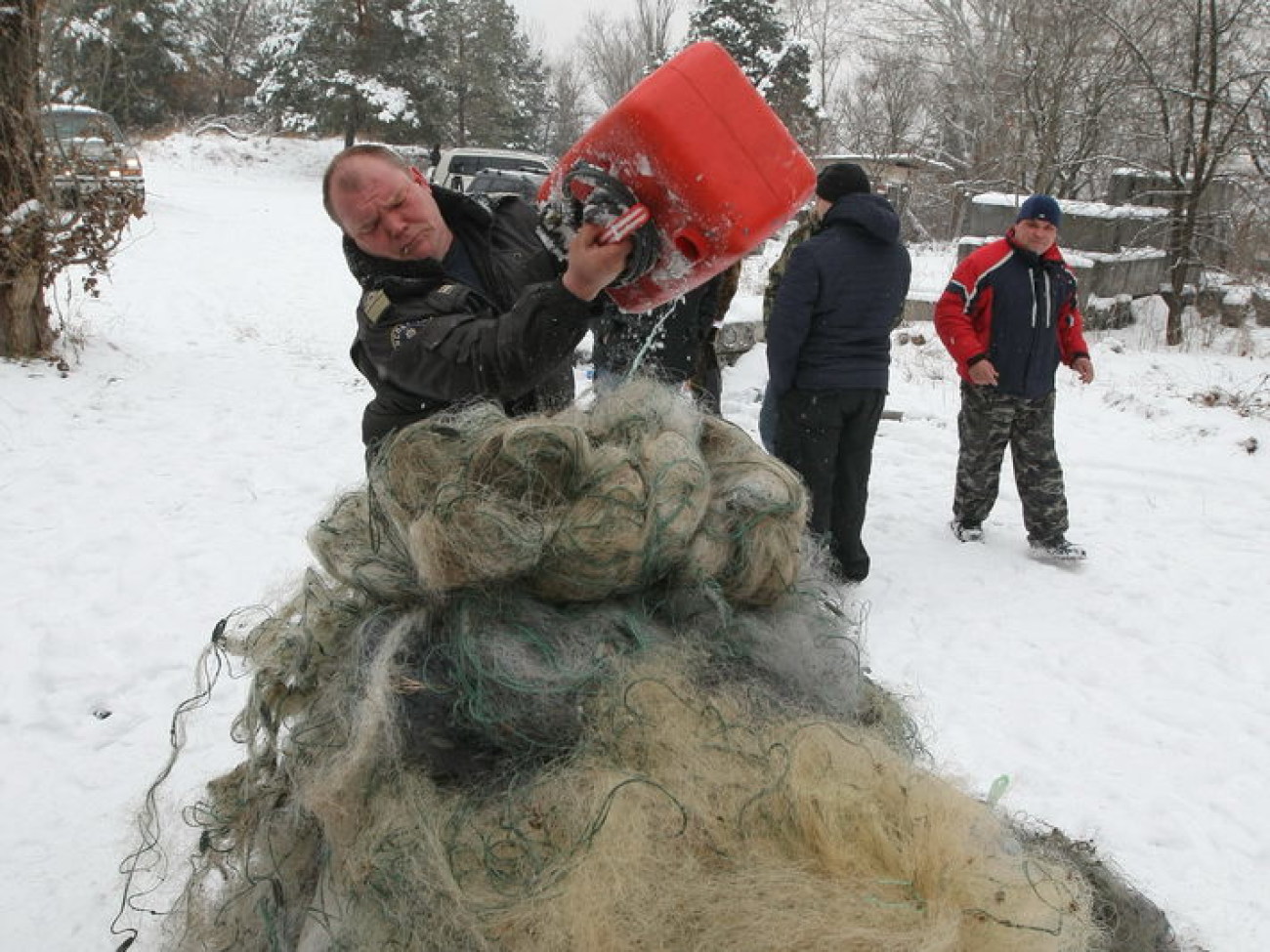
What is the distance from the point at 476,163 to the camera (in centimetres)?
1611

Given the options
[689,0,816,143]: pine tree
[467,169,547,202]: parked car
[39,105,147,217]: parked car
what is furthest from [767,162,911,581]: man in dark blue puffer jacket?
[689,0,816,143]: pine tree

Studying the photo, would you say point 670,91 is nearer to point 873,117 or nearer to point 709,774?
point 709,774

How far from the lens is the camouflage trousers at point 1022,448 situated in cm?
455

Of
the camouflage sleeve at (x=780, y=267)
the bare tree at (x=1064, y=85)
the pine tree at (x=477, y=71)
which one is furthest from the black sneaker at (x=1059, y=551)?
the pine tree at (x=477, y=71)

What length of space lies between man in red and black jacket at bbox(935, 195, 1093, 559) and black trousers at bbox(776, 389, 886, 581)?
29.4 inches

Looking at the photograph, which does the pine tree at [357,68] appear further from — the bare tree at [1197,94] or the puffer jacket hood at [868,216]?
the puffer jacket hood at [868,216]

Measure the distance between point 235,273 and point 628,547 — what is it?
1153cm

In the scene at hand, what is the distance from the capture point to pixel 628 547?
50.1 inches

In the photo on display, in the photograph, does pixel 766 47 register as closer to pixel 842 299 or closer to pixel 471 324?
pixel 842 299

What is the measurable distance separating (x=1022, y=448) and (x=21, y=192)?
20.5ft

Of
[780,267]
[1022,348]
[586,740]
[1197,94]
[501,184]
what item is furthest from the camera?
[501,184]

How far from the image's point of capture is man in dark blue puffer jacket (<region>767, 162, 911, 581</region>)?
12.6ft

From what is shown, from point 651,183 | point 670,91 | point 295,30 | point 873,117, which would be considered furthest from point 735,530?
point 295,30

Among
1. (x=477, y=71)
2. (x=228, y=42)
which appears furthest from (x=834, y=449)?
(x=228, y=42)
